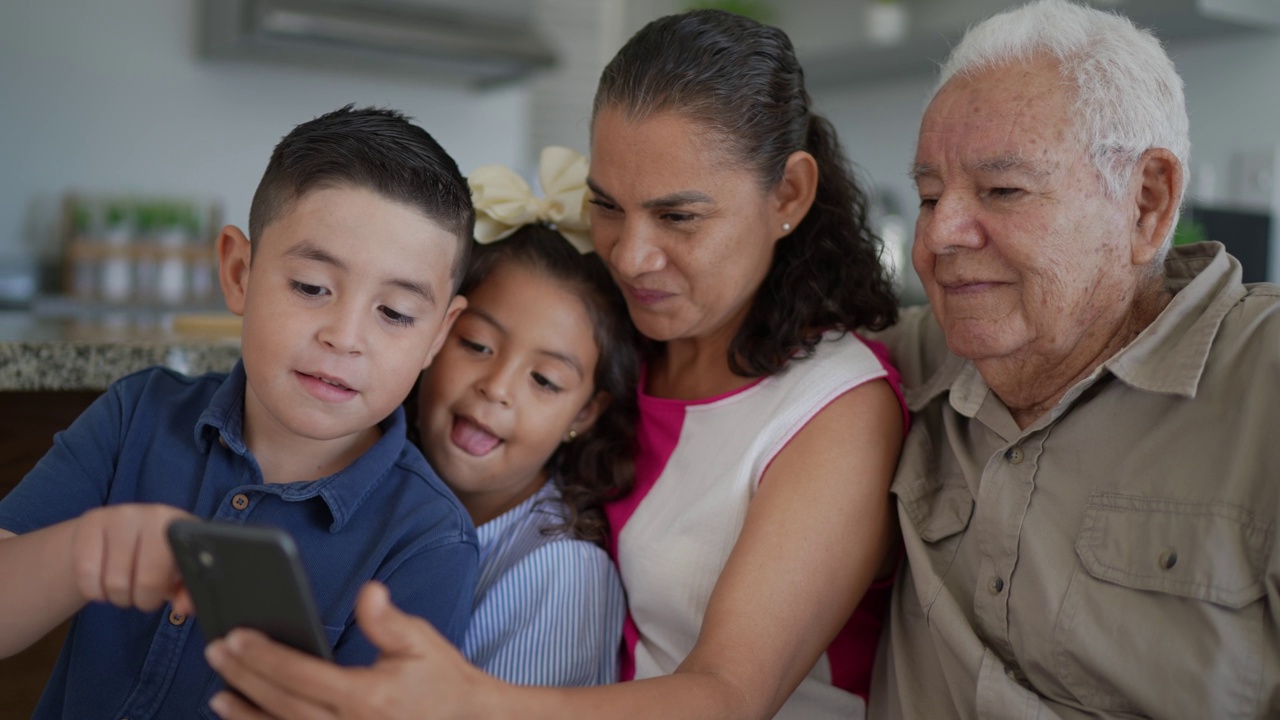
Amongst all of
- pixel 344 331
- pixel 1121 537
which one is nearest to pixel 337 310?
pixel 344 331

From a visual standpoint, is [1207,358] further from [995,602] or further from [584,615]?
[584,615]

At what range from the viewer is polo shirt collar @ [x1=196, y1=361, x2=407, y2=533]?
1.30 meters

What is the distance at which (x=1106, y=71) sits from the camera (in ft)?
4.10

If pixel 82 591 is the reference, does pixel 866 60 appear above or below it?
above

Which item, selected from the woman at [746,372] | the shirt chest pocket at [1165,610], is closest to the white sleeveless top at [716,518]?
the woman at [746,372]

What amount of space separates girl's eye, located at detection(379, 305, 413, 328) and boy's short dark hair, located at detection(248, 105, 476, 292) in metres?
0.13

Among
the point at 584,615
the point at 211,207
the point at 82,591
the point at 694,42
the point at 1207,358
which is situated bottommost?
the point at 211,207

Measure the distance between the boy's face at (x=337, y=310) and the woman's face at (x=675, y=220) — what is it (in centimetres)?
30

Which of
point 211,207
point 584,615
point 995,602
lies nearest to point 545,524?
point 584,615

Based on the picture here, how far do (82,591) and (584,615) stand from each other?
67 cm

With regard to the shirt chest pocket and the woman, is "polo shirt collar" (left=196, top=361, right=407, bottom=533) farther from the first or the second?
the shirt chest pocket

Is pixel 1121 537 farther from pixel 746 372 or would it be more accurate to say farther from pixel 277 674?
pixel 277 674

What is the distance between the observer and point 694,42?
152cm

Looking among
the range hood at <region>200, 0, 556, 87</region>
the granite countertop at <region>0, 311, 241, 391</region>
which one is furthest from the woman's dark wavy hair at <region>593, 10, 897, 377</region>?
the range hood at <region>200, 0, 556, 87</region>
